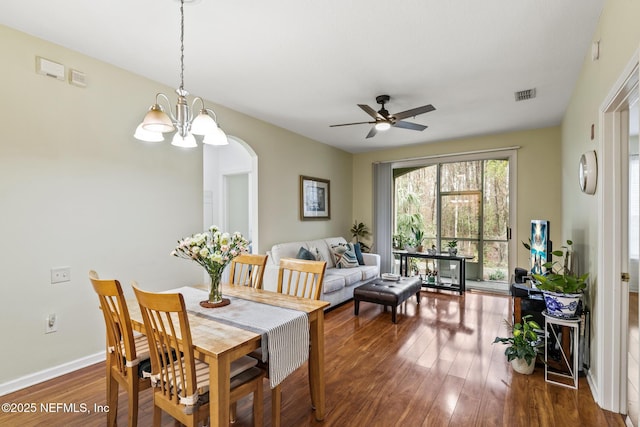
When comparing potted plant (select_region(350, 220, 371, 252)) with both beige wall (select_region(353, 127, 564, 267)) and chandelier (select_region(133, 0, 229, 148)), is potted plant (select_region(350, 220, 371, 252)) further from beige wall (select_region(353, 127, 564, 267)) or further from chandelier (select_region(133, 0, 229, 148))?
chandelier (select_region(133, 0, 229, 148))

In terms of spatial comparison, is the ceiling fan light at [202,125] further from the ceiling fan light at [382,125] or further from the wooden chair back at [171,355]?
the ceiling fan light at [382,125]

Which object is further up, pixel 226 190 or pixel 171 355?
pixel 226 190

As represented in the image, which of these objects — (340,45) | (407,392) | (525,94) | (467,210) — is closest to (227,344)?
(407,392)

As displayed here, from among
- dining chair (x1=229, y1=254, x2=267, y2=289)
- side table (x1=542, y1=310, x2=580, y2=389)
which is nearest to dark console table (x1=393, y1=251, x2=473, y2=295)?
side table (x1=542, y1=310, x2=580, y2=389)

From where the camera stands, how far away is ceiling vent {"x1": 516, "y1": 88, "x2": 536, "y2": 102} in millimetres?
3357

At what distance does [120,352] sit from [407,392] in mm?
1954

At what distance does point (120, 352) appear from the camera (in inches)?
70.0

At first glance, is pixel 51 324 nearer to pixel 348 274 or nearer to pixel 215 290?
pixel 215 290

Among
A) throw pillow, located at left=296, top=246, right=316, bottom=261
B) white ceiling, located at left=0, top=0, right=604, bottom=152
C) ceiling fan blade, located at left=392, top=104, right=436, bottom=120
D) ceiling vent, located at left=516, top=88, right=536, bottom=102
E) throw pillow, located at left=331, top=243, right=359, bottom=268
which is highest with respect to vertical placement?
white ceiling, located at left=0, top=0, right=604, bottom=152

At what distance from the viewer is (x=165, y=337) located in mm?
1479

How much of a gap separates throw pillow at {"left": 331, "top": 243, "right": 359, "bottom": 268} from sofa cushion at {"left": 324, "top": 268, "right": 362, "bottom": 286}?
0.42 ft

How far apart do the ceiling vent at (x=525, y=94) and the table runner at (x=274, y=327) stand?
3.35 m

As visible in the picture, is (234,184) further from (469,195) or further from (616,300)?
(616,300)

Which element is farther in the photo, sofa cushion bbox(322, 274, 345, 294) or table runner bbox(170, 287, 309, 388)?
sofa cushion bbox(322, 274, 345, 294)
